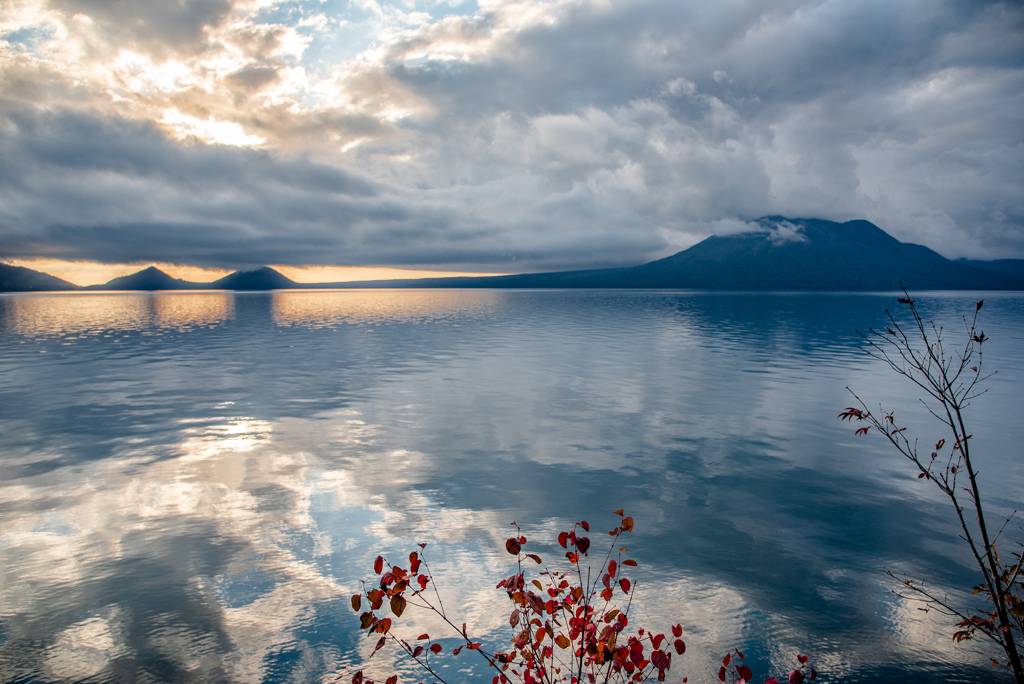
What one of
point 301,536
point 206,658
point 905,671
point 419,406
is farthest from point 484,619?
point 419,406

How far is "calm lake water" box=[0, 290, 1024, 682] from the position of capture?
8633 mm

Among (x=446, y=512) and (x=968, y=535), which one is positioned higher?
(x=968, y=535)

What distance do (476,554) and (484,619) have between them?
2227 mm

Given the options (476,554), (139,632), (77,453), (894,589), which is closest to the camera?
(139,632)

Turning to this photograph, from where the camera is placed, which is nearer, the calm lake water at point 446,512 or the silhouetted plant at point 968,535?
the silhouetted plant at point 968,535

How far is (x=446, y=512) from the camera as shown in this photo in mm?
13477

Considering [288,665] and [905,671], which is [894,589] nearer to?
[905,671]

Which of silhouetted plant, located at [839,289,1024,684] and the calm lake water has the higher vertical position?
silhouetted plant, located at [839,289,1024,684]

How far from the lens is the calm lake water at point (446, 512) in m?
8.63

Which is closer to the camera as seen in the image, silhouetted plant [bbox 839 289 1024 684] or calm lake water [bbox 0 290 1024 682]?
silhouetted plant [bbox 839 289 1024 684]

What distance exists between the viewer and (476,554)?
11352 mm

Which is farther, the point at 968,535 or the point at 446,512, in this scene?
the point at 446,512

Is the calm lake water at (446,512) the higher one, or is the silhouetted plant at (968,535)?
the silhouetted plant at (968,535)

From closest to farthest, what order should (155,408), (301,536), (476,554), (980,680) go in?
(980,680) < (476,554) < (301,536) < (155,408)
